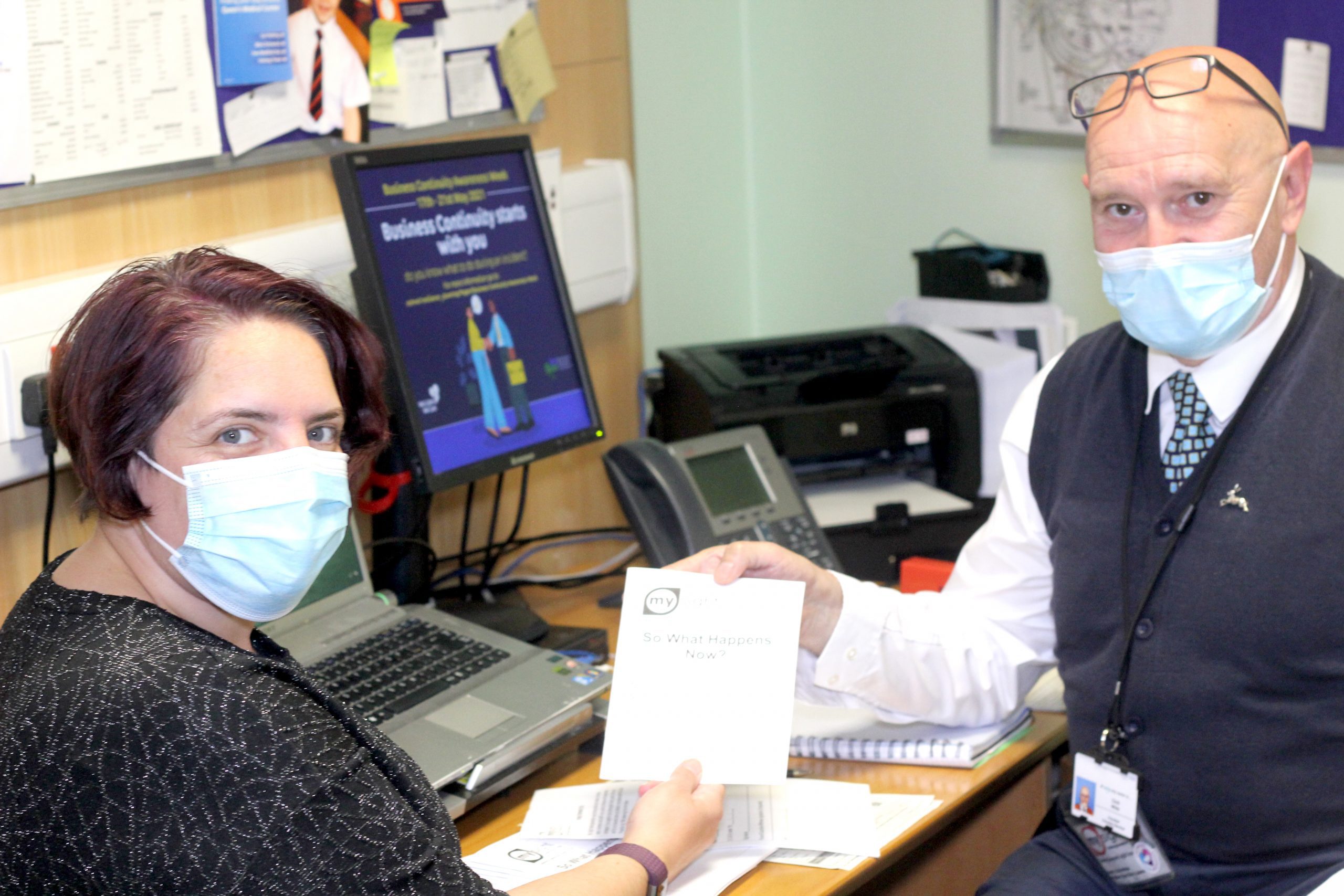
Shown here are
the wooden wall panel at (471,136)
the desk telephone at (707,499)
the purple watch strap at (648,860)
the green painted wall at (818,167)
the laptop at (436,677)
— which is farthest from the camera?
the green painted wall at (818,167)

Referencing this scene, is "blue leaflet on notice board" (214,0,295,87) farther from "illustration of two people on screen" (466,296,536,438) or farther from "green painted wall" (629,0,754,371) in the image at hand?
"green painted wall" (629,0,754,371)

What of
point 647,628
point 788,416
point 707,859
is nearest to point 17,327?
point 647,628

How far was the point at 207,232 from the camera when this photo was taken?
5.53 feet

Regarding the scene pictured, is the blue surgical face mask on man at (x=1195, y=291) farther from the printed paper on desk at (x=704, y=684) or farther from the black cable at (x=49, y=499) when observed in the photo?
the black cable at (x=49, y=499)

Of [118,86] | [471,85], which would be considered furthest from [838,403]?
[118,86]

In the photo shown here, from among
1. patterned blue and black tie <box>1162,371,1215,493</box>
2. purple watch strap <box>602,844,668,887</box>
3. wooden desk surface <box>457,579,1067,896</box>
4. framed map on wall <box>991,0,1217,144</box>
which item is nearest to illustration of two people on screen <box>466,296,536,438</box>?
wooden desk surface <box>457,579,1067,896</box>

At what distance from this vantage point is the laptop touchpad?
4.66ft

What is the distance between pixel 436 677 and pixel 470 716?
0.10 meters

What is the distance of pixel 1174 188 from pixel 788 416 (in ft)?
2.57

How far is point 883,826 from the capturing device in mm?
1377

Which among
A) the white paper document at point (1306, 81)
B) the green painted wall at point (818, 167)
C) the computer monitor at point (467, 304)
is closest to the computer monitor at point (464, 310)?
the computer monitor at point (467, 304)

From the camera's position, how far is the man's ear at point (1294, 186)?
1.46 metres

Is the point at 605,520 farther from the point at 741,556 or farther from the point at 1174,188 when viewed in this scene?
the point at 1174,188

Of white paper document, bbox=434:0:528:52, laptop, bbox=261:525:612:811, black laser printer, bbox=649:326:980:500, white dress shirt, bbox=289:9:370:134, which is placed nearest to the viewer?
laptop, bbox=261:525:612:811
